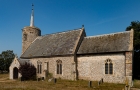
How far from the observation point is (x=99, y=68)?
23.8m

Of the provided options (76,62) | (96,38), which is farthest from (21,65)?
(96,38)

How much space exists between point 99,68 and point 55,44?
1130 cm

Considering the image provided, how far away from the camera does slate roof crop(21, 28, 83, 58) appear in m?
27.6

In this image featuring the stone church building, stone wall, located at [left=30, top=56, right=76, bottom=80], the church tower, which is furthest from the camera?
the church tower

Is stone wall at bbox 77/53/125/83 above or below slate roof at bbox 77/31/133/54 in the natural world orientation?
below

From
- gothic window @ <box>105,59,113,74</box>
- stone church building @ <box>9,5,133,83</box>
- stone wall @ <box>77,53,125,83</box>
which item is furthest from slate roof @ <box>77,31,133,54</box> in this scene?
gothic window @ <box>105,59,113,74</box>

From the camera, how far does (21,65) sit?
2703 cm

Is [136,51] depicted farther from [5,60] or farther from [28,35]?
[5,60]

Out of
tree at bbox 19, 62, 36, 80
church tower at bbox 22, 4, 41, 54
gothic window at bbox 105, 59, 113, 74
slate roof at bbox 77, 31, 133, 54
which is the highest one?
church tower at bbox 22, 4, 41, 54

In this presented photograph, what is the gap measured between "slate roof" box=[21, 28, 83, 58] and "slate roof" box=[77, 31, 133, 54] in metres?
2.18

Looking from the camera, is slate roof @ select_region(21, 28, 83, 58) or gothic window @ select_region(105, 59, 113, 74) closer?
gothic window @ select_region(105, 59, 113, 74)

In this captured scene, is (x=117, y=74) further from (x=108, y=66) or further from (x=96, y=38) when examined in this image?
(x=96, y=38)

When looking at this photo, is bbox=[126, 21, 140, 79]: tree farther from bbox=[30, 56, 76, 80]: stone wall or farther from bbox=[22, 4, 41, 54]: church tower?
bbox=[22, 4, 41, 54]: church tower

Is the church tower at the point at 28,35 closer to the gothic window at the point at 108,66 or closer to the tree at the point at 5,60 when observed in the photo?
the gothic window at the point at 108,66
